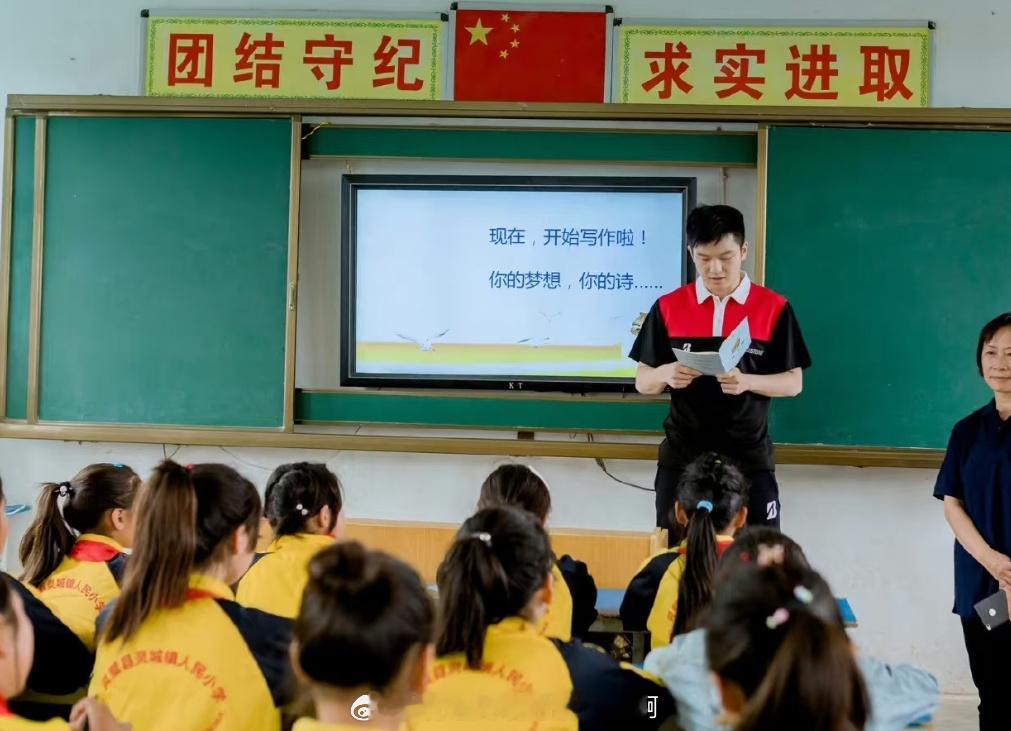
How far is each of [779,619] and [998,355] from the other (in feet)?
5.54

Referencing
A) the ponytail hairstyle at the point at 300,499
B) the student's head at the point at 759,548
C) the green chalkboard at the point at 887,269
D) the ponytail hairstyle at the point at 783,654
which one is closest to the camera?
the ponytail hairstyle at the point at 783,654

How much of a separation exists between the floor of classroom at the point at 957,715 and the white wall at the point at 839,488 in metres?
0.05

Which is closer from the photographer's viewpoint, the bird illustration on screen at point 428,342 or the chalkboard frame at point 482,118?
the chalkboard frame at point 482,118

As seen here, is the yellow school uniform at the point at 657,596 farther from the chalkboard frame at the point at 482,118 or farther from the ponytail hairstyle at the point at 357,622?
the chalkboard frame at the point at 482,118

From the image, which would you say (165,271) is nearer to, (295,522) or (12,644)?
(295,522)

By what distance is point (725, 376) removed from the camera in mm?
2828

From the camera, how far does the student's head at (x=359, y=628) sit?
1.22 meters

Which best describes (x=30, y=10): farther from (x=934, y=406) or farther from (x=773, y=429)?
(x=934, y=406)

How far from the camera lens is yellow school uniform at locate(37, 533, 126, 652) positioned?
200cm

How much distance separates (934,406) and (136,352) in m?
3.08

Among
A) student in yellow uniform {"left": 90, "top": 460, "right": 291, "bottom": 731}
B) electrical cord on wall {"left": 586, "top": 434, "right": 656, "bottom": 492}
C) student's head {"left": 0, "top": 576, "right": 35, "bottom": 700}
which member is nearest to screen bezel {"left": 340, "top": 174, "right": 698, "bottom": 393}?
electrical cord on wall {"left": 586, "top": 434, "right": 656, "bottom": 492}

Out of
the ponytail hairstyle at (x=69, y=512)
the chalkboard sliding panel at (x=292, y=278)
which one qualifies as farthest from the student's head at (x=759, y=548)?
the chalkboard sliding panel at (x=292, y=278)

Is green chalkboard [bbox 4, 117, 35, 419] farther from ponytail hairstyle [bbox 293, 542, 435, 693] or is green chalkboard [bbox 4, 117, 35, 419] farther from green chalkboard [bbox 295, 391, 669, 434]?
ponytail hairstyle [bbox 293, 542, 435, 693]

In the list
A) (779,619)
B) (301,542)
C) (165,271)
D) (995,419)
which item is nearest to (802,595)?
(779,619)
